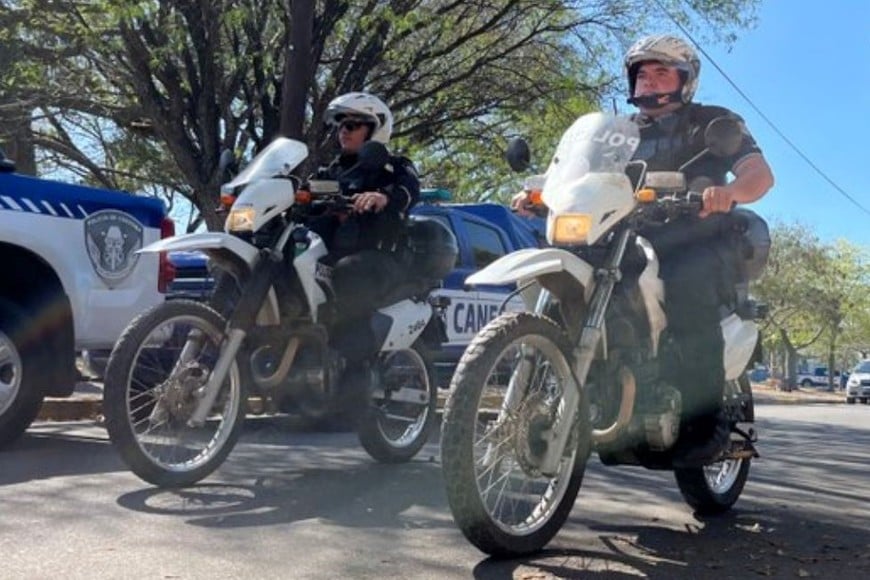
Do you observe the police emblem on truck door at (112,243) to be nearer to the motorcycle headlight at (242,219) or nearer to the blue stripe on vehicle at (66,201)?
the blue stripe on vehicle at (66,201)

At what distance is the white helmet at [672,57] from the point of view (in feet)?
14.8

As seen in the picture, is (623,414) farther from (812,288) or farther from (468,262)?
(812,288)

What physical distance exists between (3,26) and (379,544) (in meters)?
11.3

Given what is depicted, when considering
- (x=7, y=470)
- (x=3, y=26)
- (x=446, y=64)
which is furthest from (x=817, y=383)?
(x=7, y=470)

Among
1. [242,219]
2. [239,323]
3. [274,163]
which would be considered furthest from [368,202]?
[239,323]

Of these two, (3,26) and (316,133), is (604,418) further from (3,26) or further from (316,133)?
(3,26)

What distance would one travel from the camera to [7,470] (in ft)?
17.1

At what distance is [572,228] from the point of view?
3.83 metres

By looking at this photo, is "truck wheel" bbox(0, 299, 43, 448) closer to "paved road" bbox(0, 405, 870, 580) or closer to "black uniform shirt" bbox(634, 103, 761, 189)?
"paved road" bbox(0, 405, 870, 580)

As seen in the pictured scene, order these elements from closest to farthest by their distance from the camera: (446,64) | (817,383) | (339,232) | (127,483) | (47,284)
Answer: (127,483) → (339,232) → (47,284) → (446,64) → (817,383)

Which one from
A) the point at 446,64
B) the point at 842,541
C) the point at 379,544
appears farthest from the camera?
the point at 446,64

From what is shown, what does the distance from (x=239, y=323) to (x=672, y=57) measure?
7.38 feet

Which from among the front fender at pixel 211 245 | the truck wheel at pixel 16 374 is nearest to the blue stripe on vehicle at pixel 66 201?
the truck wheel at pixel 16 374

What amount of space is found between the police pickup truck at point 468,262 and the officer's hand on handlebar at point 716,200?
16.9 feet
